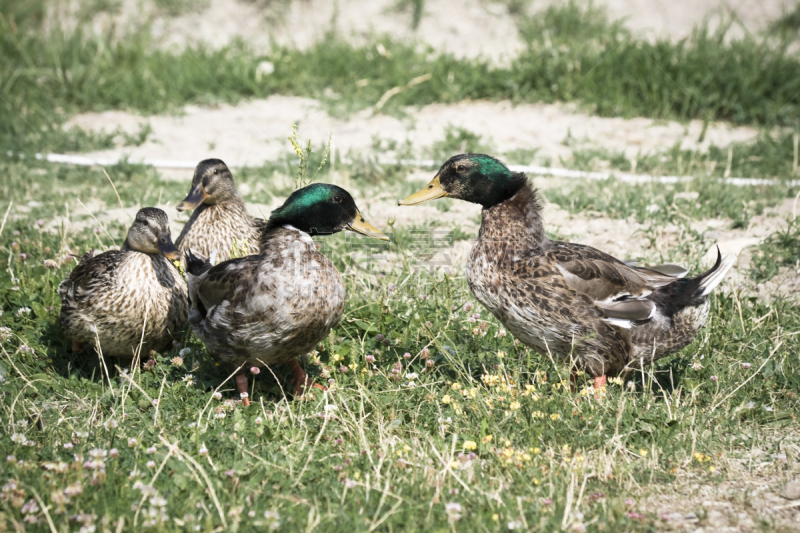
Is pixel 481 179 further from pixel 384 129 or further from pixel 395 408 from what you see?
pixel 384 129

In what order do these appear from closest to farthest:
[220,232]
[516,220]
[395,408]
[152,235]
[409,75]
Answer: [395,408], [516,220], [152,235], [220,232], [409,75]

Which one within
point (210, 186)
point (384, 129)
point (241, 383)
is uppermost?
point (384, 129)

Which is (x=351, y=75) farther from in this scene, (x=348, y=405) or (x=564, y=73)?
(x=348, y=405)

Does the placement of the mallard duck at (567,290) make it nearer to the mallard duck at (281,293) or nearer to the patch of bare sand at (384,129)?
the mallard duck at (281,293)

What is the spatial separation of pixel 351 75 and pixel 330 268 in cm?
544

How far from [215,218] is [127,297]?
109 cm

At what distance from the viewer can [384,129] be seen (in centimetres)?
791

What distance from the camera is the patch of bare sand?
7.55 metres

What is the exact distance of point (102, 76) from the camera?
28.5 ft

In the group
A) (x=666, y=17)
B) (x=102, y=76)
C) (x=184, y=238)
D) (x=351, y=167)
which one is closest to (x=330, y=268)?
(x=184, y=238)

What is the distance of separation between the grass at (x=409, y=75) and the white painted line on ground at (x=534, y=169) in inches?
18.6

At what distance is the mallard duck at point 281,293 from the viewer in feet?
11.7

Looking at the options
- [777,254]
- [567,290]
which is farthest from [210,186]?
[777,254]

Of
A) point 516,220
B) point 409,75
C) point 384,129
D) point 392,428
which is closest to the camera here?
point 392,428
